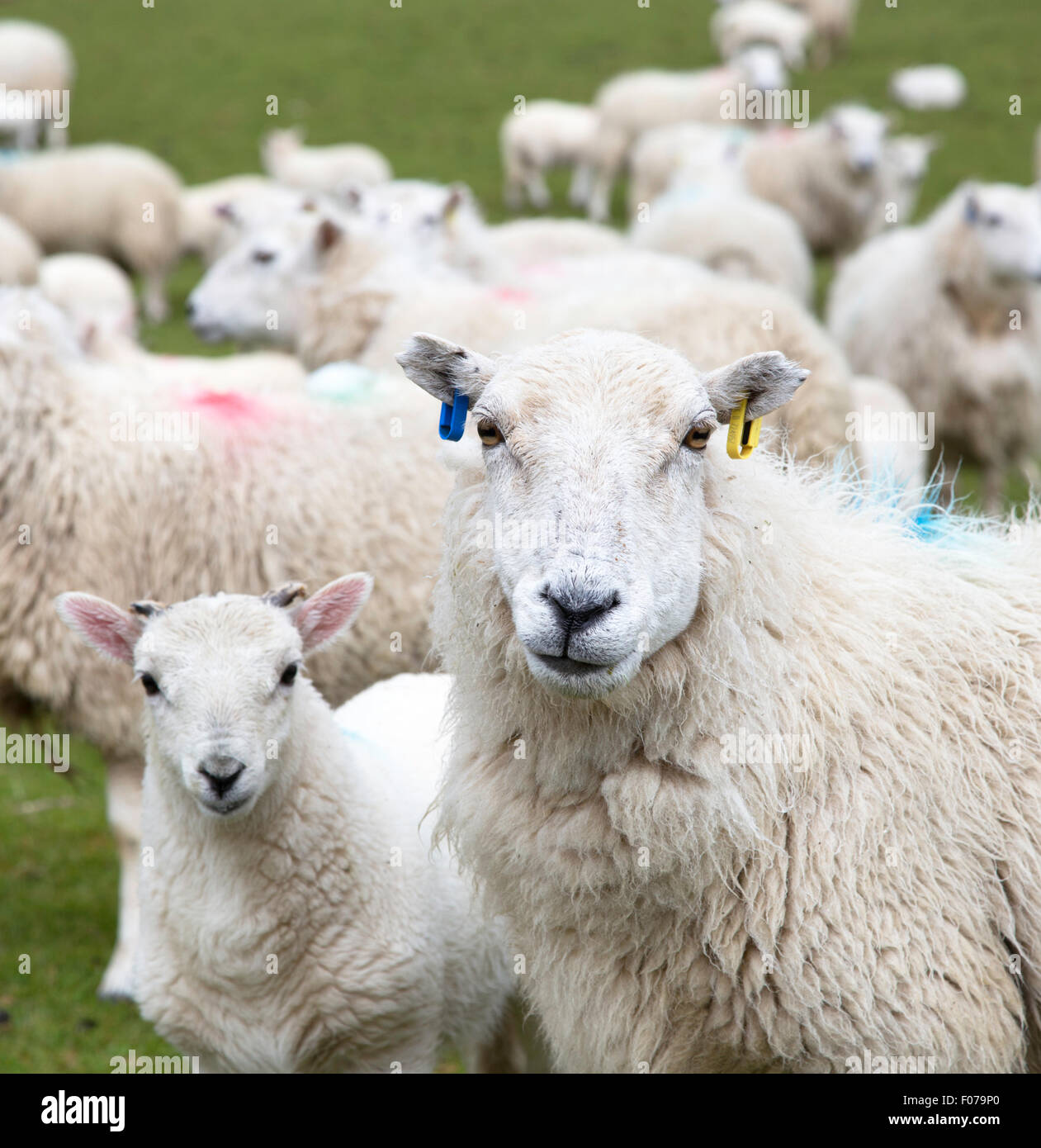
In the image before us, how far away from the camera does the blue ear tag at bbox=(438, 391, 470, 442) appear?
10.3ft

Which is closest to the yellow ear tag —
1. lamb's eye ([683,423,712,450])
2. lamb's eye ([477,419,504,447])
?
lamb's eye ([683,423,712,450])

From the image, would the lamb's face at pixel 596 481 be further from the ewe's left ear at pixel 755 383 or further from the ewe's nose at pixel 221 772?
the ewe's nose at pixel 221 772

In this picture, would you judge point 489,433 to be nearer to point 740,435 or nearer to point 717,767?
point 740,435

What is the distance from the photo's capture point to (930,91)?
77.6 feet

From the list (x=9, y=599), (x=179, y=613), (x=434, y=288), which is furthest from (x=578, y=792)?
(x=434, y=288)

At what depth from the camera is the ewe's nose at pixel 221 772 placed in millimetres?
3295

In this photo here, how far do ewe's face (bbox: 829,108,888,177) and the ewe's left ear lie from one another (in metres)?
11.1

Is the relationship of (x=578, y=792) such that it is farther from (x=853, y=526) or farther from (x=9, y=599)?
(x=9, y=599)

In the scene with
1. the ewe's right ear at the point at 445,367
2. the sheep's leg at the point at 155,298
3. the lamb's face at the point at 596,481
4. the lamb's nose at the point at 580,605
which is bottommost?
the lamb's nose at the point at 580,605

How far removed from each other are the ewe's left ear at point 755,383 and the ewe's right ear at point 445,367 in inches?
20.4

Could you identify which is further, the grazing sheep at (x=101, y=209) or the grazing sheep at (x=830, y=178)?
the grazing sheep at (x=101, y=209)

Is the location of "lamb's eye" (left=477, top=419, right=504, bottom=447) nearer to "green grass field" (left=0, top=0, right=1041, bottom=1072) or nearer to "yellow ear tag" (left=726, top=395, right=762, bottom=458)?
"yellow ear tag" (left=726, top=395, right=762, bottom=458)

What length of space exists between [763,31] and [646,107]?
20.9 feet

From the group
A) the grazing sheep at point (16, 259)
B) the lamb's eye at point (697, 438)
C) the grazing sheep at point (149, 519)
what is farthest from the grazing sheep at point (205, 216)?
the lamb's eye at point (697, 438)
